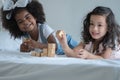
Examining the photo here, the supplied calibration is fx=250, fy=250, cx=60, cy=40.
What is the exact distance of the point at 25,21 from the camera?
1419 millimetres

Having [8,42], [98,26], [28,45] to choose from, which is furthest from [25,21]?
[98,26]

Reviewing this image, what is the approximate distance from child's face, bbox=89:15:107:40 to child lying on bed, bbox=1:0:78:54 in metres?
0.27

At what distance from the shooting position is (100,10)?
122cm

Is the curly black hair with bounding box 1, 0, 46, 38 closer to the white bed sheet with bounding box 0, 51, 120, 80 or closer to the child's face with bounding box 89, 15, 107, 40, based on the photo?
the child's face with bounding box 89, 15, 107, 40

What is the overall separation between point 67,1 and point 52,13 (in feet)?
0.49

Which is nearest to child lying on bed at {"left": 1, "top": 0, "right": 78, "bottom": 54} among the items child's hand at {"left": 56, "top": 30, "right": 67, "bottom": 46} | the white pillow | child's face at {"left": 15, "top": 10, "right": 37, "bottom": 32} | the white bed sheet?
child's face at {"left": 15, "top": 10, "right": 37, "bottom": 32}

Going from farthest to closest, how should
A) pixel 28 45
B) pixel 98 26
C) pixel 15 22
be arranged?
pixel 15 22
pixel 28 45
pixel 98 26

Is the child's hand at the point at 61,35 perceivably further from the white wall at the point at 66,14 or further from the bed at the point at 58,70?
the white wall at the point at 66,14

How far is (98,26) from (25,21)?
0.44 m

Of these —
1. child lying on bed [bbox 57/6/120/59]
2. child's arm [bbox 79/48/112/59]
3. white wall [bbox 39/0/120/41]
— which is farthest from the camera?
white wall [bbox 39/0/120/41]

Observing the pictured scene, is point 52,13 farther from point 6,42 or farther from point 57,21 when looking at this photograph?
point 6,42

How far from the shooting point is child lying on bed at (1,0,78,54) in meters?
1.42

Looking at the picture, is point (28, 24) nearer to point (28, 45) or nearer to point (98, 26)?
point (28, 45)

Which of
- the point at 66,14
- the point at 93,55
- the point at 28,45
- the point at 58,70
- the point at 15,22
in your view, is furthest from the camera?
the point at 66,14
